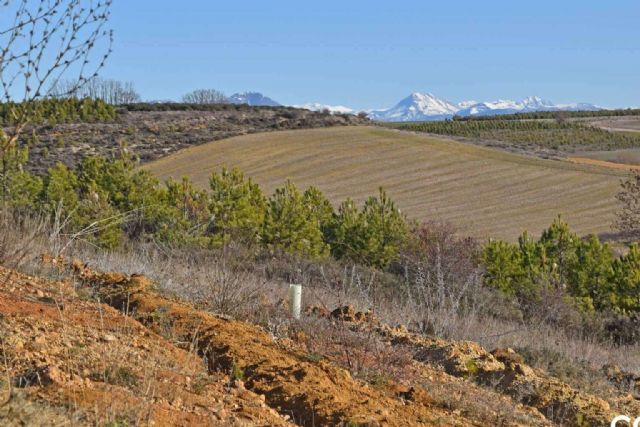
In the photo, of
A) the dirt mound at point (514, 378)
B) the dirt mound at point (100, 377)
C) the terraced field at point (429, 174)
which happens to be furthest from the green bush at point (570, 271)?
the dirt mound at point (100, 377)

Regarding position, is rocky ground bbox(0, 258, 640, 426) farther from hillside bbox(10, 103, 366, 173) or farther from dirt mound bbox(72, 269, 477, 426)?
hillside bbox(10, 103, 366, 173)

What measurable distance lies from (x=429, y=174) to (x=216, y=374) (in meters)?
53.6

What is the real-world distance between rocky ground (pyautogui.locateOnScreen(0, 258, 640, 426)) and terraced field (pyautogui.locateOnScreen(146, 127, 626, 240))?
3254 cm

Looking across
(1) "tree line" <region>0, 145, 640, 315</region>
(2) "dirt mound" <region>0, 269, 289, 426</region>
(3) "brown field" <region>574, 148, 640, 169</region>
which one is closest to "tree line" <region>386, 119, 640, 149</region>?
(3) "brown field" <region>574, 148, 640, 169</region>

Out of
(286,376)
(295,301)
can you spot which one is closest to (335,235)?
(295,301)

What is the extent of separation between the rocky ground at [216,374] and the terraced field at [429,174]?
3254cm

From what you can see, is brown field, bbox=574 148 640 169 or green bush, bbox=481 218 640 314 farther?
brown field, bbox=574 148 640 169

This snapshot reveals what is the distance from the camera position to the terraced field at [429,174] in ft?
153

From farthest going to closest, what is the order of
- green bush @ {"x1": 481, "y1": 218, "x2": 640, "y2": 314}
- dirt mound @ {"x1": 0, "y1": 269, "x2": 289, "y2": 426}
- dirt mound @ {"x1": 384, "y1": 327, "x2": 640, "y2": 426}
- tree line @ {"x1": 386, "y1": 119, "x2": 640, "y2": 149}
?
tree line @ {"x1": 386, "y1": 119, "x2": 640, "y2": 149} < green bush @ {"x1": 481, "y1": 218, "x2": 640, "y2": 314} < dirt mound @ {"x1": 384, "y1": 327, "x2": 640, "y2": 426} < dirt mound @ {"x1": 0, "y1": 269, "x2": 289, "y2": 426}

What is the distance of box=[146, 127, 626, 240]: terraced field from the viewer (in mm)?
46719

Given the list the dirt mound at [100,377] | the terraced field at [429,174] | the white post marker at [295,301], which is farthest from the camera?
the terraced field at [429,174]

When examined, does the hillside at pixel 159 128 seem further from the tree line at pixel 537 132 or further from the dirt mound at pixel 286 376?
the dirt mound at pixel 286 376

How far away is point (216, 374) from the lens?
5496 mm

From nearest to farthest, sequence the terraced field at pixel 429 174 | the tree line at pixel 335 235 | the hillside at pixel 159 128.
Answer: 1. the tree line at pixel 335 235
2. the terraced field at pixel 429 174
3. the hillside at pixel 159 128
